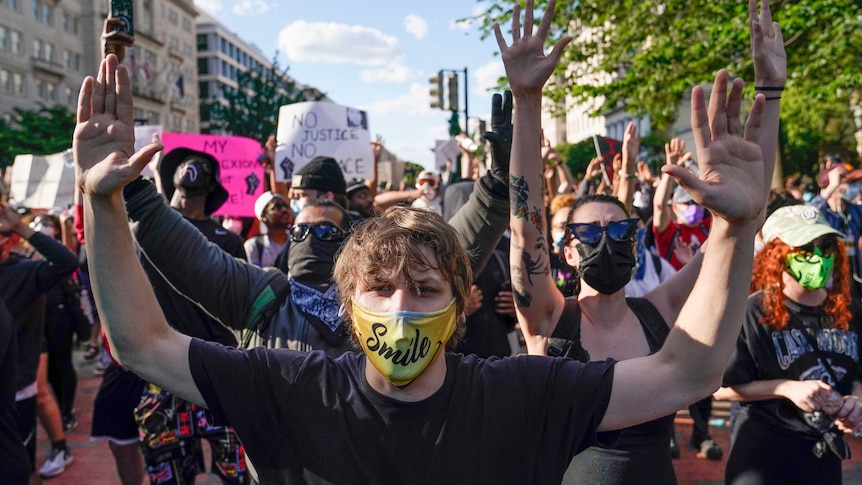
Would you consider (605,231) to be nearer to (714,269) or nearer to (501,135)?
(501,135)

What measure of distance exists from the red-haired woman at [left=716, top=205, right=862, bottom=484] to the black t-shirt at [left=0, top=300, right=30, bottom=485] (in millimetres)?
2990

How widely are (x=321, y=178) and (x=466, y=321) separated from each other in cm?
156

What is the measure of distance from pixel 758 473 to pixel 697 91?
208 cm

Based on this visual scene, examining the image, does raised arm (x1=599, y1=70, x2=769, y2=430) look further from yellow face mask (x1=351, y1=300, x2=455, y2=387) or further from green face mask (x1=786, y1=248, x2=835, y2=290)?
green face mask (x1=786, y1=248, x2=835, y2=290)

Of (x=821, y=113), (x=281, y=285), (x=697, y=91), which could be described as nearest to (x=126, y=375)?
(x=281, y=285)

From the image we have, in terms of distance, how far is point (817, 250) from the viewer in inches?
127

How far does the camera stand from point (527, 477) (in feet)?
5.76

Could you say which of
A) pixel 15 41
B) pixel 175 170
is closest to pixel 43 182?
pixel 175 170

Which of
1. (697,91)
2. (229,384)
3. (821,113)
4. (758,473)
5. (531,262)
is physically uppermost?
(821,113)

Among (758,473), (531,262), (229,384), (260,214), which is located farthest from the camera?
(260,214)

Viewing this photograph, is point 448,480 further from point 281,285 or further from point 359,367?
A: point 281,285

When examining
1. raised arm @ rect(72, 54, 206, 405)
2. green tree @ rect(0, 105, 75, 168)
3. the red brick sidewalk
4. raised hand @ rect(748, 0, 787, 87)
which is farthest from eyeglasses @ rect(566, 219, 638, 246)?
green tree @ rect(0, 105, 75, 168)

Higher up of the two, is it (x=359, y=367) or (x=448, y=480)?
(x=359, y=367)

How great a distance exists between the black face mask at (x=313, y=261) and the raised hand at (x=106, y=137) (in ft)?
3.59
